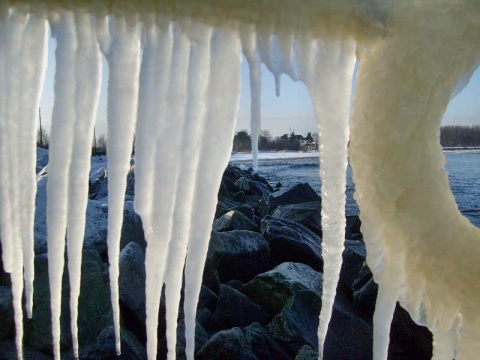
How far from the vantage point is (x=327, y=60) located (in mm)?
895

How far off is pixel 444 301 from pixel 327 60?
489 millimetres

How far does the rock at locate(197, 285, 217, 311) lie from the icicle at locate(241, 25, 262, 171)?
11.3 ft

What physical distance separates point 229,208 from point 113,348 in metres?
3.89

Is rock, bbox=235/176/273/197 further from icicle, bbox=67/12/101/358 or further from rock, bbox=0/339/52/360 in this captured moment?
icicle, bbox=67/12/101/358

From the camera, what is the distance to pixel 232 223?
19.2 ft

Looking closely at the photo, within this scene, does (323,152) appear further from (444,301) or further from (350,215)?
(350,215)

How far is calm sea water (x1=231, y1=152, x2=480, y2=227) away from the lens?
9436 mm

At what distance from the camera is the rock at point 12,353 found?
3516 millimetres

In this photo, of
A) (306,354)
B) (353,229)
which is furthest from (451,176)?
(306,354)

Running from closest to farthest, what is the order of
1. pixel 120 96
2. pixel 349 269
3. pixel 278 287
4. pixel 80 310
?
pixel 120 96, pixel 80 310, pixel 278 287, pixel 349 269

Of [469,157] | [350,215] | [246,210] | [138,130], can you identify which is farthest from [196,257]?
[469,157]

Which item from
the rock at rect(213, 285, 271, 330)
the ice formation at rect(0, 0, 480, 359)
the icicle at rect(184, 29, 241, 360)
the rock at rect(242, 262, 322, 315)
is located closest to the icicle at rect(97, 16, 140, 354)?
the ice formation at rect(0, 0, 480, 359)

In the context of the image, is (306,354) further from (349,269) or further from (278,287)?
(349,269)

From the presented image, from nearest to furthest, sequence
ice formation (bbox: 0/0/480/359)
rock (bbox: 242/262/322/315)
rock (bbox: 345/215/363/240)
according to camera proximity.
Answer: ice formation (bbox: 0/0/480/359) → rock (bbox: 242/262/322/315) → rock (bbox: 345/215/363/240)
